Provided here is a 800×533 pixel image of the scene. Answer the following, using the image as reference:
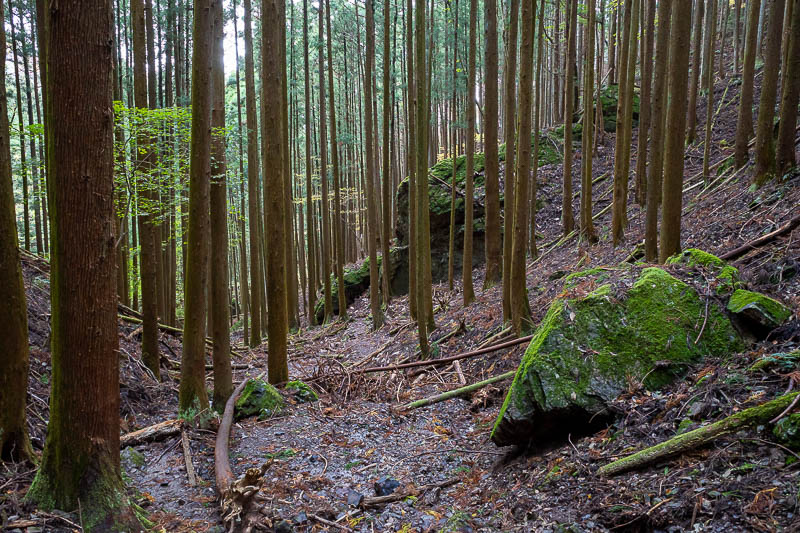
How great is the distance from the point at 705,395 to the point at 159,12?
16.3 metres

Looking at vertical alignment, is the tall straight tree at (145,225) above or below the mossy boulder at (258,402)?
above

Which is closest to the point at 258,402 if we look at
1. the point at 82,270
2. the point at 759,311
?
the point at 82,270

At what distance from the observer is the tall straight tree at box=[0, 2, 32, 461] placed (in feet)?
13.9

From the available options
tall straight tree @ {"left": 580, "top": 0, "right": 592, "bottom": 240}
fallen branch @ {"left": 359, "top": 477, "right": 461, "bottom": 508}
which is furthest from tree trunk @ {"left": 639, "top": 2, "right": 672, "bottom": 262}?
fallen branch @ {"left": 359, "top": 477, "right": 461, "bottom": 508}

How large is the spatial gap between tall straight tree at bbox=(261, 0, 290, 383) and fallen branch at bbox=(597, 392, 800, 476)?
5.57 meters

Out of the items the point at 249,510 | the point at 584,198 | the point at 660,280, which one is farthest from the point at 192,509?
the point at 584,198

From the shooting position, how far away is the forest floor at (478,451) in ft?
9.39

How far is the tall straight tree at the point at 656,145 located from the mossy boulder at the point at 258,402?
5644 mm

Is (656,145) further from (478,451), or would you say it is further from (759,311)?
(478,451)

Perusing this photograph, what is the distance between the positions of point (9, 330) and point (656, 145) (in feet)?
28.2

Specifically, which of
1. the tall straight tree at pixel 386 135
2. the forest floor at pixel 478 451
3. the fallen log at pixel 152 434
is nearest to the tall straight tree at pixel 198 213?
the fallen log at pixel 152 434

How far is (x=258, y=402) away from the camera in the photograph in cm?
697

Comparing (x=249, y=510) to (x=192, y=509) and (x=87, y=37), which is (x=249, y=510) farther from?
(x=87, y=37)

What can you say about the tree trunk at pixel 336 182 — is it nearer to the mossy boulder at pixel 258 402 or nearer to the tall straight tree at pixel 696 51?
the mossy boulder at pixel 258 402
